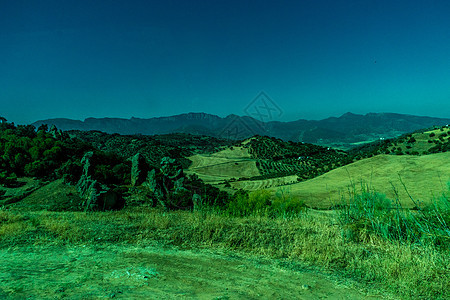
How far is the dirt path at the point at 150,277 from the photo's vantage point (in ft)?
14.3

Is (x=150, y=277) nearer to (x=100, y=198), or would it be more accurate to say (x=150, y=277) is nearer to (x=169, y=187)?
(x=100, y=198)

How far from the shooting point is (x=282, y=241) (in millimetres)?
7242

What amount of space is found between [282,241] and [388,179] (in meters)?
29.9

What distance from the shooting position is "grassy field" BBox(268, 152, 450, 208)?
2450 centimetres

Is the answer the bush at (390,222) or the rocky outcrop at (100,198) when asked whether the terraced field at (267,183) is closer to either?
the rocky outcrop at (100,198)

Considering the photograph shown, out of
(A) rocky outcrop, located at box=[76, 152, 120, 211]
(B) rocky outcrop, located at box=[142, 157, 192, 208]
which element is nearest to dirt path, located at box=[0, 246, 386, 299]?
(A) rocky outcrop, located at box=[76, 152, 120, 211]

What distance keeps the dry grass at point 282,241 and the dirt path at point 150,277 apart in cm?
72

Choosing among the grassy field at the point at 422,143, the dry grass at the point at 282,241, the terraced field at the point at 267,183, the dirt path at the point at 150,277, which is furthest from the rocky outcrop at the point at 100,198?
the grassy field at the point at 422,143

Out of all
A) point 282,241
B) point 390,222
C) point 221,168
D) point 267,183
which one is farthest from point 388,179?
point 221,168

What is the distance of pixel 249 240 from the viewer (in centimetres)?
724

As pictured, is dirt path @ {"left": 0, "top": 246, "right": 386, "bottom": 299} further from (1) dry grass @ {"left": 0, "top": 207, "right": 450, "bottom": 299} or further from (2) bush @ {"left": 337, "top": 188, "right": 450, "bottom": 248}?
(2) bush @ {"left": 337, "top": 188, "right": 450, "bottom": 248}

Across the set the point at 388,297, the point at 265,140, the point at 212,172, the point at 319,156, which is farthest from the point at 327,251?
the point at 265,140

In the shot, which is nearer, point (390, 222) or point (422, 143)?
point (390, 222)

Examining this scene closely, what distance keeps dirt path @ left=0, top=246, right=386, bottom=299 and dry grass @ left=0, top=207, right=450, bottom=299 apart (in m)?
0.72
